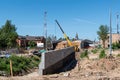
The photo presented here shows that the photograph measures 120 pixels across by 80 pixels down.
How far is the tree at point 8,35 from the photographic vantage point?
7185cm

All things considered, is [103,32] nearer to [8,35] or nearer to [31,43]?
[31,43]

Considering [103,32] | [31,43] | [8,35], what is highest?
[103,32]

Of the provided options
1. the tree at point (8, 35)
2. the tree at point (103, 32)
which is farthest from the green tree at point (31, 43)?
the tree at point (103, 32)

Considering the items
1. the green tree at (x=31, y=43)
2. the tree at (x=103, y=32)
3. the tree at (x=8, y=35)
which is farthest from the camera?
the green tree at (x=31, y=43)

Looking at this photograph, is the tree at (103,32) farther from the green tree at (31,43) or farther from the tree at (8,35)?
the tree at (8,35)

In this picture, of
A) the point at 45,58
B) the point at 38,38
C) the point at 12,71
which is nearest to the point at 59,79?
the point at 45,58

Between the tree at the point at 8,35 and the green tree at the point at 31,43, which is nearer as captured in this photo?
the tree at the point at 8,35

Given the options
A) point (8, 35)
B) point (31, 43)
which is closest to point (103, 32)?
point (31, 43)

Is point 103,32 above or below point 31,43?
above

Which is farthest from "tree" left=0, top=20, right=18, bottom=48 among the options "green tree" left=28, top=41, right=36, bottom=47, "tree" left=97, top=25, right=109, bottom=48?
"tree" left=97, top=25, right=109, bottom=48

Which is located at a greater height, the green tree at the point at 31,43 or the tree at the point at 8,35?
the tree at the point at 8,35

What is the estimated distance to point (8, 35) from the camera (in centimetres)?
7494

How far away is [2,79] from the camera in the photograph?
54.6 feet

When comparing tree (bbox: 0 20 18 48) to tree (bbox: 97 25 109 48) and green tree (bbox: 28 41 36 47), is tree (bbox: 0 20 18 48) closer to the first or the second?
green tree (bbox: 28 41 36 47)
